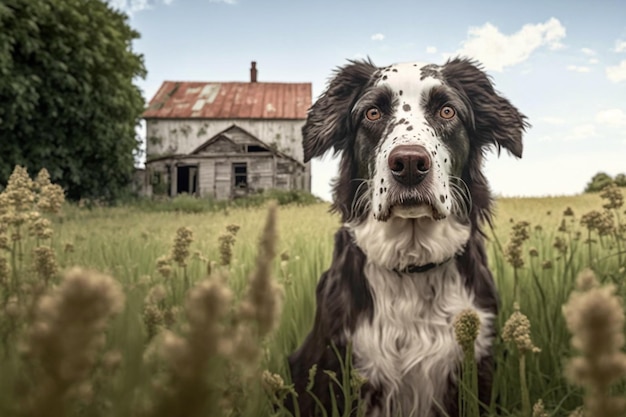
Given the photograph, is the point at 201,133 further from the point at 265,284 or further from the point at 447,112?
the point at 265,284

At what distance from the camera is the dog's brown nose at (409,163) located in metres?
2.38

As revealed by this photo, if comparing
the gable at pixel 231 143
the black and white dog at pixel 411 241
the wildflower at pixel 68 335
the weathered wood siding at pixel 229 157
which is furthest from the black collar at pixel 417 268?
the gable at pixel 231 143

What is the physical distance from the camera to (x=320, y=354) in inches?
105

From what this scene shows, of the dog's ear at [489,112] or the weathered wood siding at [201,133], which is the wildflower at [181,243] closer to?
the dog's ear at [489,112]

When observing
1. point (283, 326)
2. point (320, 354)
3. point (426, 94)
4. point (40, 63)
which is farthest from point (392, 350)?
point (40, 63)

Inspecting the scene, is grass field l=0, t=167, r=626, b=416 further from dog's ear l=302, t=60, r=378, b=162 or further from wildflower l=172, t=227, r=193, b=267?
dog's ear l=302, t=60, r=378, b=162

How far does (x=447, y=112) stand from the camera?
276cm

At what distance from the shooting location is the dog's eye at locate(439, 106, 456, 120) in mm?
2736

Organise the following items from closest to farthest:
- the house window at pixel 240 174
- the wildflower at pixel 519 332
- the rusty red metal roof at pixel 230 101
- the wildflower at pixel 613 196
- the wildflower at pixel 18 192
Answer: the wildflower at pixel 519 332 → the wildflower at pixel 18 192 → the wildflower at pixel 613 196 → the house window at pixel 240 174 → the rusty red metal roof at pixel 230 101

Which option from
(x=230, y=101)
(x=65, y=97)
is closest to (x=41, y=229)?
(x=65, y=97)

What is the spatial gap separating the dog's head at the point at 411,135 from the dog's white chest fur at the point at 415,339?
0.35 metres

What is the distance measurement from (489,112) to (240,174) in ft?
86.5

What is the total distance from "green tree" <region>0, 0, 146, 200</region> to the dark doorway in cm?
745

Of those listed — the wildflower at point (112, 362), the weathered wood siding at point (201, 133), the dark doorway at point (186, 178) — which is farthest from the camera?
the weathered wood siding at point (201, 133)
